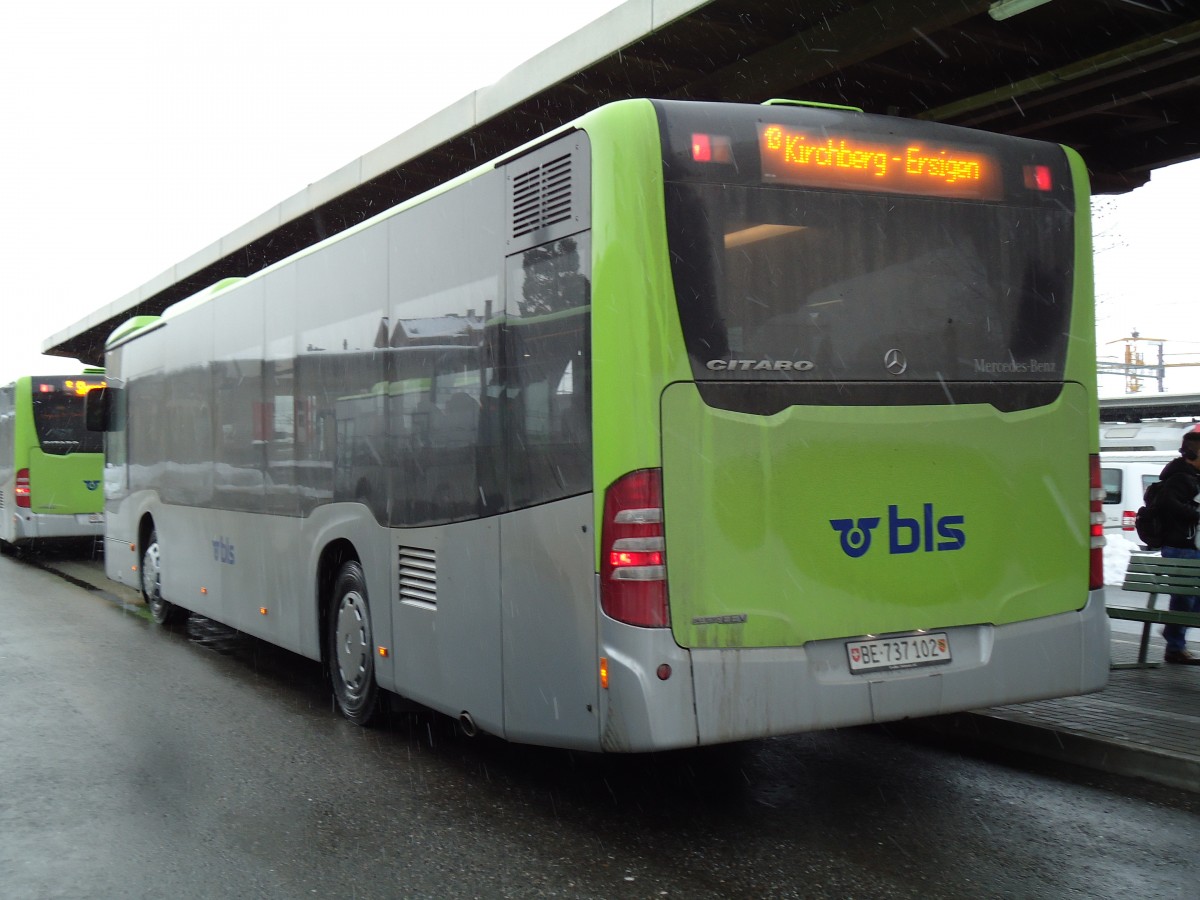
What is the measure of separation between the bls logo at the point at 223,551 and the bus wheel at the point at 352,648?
2145 mm

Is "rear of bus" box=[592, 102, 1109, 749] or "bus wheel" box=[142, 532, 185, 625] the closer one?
"rear of bus" box=[592, 102, 1109, 749]

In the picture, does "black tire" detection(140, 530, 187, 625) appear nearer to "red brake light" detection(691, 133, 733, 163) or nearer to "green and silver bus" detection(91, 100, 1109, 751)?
"green and silver bus" detection(91, 100, 1109, 751)

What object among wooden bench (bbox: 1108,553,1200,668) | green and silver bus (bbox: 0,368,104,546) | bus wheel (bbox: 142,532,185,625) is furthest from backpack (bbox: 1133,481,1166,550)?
green and silver bus (bbox: 0,368,104,546)

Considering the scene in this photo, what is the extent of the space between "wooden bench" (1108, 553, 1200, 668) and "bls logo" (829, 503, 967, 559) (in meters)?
3.67

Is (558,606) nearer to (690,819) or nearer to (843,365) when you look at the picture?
(690,819)

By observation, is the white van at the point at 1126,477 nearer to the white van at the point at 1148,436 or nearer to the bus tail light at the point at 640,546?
the white van at the point at 1148,436

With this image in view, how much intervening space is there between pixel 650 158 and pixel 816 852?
286 cm

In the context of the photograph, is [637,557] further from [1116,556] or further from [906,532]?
[1116,556]

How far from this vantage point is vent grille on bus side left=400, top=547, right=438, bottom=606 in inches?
251

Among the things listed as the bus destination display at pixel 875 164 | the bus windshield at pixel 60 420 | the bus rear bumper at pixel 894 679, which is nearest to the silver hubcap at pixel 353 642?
the bus rear bumper at pixel 894 679

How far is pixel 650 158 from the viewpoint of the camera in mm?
5008

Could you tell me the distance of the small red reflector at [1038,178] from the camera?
19.3 ft

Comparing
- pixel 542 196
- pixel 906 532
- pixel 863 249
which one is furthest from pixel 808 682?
pixel 542 196

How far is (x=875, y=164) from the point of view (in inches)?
218
